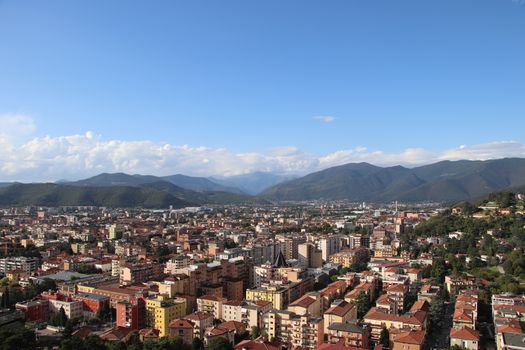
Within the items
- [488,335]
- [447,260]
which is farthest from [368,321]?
[447,260]

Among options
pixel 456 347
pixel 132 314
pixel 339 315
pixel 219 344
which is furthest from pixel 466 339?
pixel 132 314

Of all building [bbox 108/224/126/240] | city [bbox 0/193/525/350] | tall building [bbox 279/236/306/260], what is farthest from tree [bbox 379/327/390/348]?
building [bbox 108/224/126/240]

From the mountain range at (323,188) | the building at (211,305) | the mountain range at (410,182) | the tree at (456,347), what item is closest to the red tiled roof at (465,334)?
the tree at (456,347)

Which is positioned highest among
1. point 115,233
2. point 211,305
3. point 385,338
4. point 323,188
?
point 323,188

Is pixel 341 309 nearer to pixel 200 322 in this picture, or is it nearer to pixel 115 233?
pixel 200 322

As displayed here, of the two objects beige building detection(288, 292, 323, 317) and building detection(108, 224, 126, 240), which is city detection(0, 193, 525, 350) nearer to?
beige building detection(288, 292, 323, 317)

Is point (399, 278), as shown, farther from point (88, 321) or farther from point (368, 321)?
point (88, 321)
